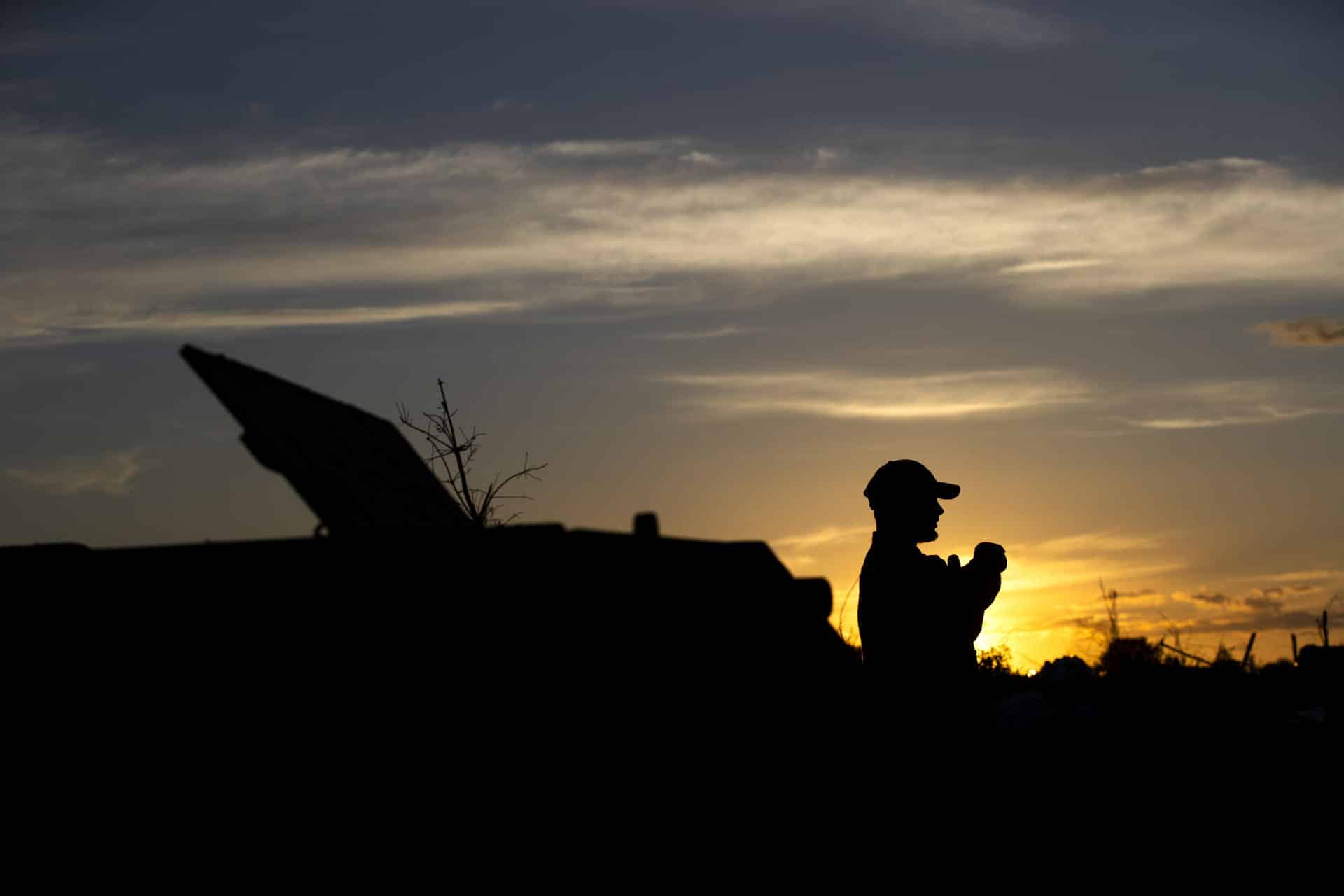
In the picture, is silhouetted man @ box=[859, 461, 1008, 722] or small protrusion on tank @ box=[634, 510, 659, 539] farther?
silhouetted man @ box=[859, 461, 1008, 722]

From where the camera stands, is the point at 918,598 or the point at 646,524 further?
the point at 918,598

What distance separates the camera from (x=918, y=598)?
6961mm

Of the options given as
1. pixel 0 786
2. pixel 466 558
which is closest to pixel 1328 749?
pixel 466 558

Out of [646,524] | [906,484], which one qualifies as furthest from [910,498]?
[646,524]

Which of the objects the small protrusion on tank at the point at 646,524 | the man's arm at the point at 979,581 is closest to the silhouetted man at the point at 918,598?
the man's arm at the point at 979,581

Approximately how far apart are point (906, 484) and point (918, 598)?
547mm

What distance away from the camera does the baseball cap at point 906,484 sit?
7027 millimetres

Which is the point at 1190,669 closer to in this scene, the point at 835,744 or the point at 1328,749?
the point at 1328,749

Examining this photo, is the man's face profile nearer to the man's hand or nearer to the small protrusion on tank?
the man's hand

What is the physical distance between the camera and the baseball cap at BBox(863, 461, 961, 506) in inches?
277

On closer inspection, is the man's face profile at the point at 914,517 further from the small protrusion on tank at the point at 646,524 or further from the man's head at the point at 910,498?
the small protrusion on tank at the point at 646,524

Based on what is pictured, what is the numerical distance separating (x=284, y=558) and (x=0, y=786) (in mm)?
1176

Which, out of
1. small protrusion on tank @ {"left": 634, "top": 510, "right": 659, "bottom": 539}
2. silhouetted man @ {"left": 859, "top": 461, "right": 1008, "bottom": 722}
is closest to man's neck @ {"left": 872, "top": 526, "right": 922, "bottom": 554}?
silhouetted man @ {"left": 859, "top": 461, "right": 1008, "bottom": 722}

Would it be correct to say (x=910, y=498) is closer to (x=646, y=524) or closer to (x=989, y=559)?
(x=989, y=559)
